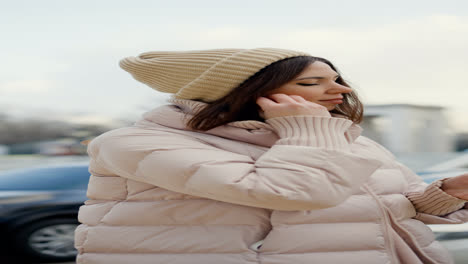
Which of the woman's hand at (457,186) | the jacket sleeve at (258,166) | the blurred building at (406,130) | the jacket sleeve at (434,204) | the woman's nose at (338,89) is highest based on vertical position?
the woman's nose at (338,89)

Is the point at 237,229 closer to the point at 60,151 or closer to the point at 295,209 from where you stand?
the point at 295,209

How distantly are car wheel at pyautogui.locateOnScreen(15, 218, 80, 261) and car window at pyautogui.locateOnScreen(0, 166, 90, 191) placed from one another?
0.28 metres

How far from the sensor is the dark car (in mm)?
3758

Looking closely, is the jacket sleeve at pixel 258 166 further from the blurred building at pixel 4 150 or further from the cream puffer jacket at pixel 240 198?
the blurred building at pixel 4 150

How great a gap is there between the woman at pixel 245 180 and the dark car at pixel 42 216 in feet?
8.74

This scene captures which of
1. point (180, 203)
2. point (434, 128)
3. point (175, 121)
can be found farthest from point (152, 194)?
point (434, 128)

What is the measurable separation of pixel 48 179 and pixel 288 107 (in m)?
3.24

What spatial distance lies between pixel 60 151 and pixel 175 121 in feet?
29.4

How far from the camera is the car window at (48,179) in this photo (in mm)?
3916

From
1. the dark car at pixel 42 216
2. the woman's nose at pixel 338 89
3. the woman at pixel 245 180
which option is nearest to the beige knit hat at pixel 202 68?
the woman at pixel 245 180

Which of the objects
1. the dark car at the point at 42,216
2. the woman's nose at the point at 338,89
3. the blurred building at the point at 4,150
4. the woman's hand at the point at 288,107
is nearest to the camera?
the woman's hand at the point at 288,107

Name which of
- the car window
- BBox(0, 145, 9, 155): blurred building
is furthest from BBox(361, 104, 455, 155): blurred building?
BBox(0, 145, 9, 155): blurred building

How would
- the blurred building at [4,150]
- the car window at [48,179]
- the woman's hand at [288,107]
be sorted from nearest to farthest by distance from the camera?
the woman's hand at [288,107] < the car window at [48,179] < the blurred building at [4,150]

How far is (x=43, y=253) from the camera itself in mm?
3797
